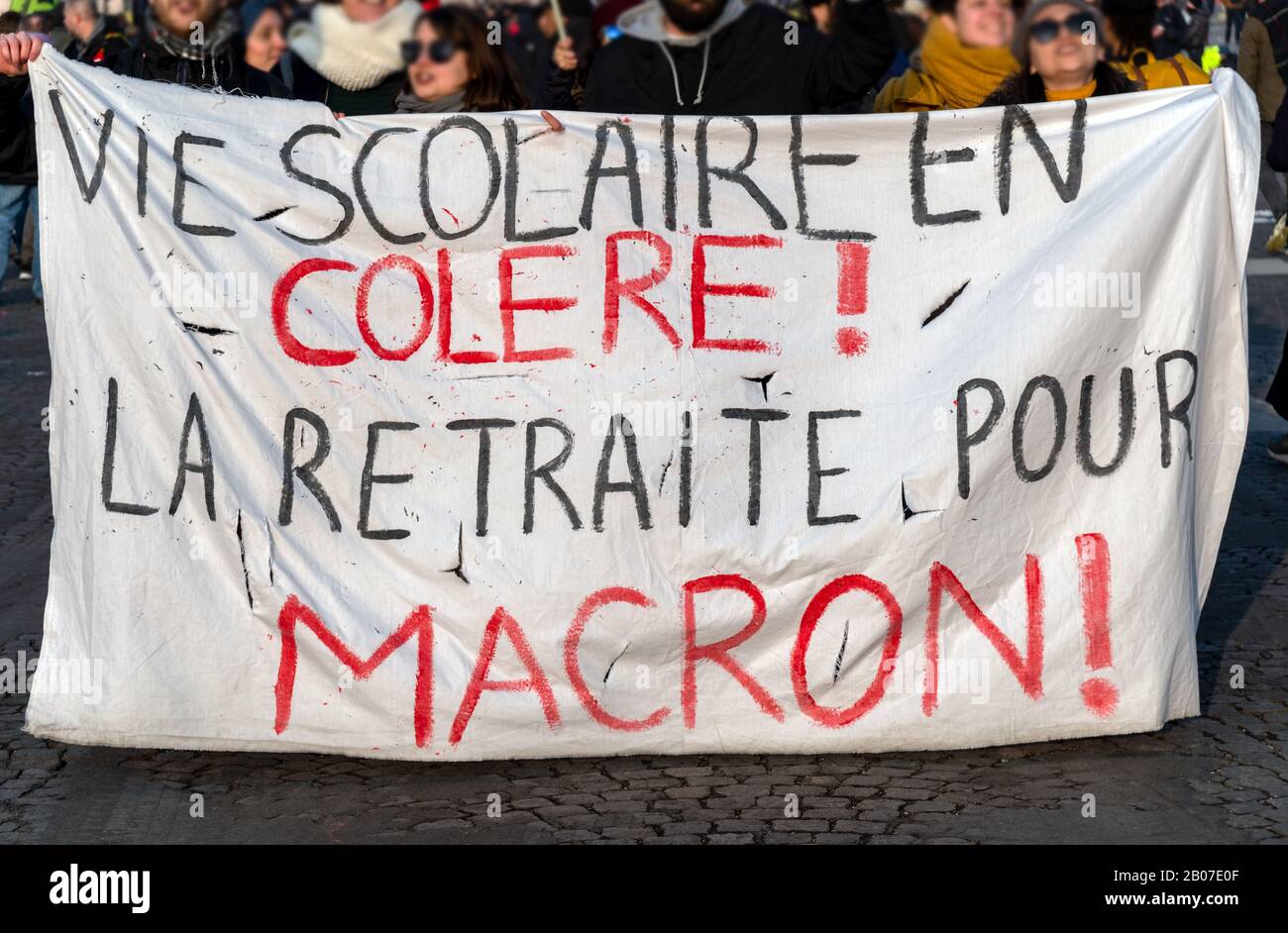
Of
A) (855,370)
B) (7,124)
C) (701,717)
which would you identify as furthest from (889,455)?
(7,124)

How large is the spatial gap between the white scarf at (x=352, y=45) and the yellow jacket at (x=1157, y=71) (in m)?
2.45

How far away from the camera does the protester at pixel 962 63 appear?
592cm

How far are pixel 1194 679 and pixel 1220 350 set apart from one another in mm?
827

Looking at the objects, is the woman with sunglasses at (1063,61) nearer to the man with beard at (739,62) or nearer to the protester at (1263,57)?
the man with beard at (739,62)

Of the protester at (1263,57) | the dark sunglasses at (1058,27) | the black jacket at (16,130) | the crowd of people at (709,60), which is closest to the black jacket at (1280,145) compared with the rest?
the crowd of people at (709,60)

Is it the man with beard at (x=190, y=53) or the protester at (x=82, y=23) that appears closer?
the man with beard at (x=190, y=53)

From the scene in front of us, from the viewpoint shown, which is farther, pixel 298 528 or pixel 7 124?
pixel 7 124

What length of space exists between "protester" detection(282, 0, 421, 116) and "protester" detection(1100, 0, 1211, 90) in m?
2.34

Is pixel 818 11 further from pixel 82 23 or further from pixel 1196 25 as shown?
pixel 1196 25

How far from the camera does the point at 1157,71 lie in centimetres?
576

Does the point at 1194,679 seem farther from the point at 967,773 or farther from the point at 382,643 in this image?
the point at 382,643

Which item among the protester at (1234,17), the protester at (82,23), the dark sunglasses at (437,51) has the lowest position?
the dark sunglasses at (437,51)

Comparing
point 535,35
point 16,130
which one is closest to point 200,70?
point 16,130

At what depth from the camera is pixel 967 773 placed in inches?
184
